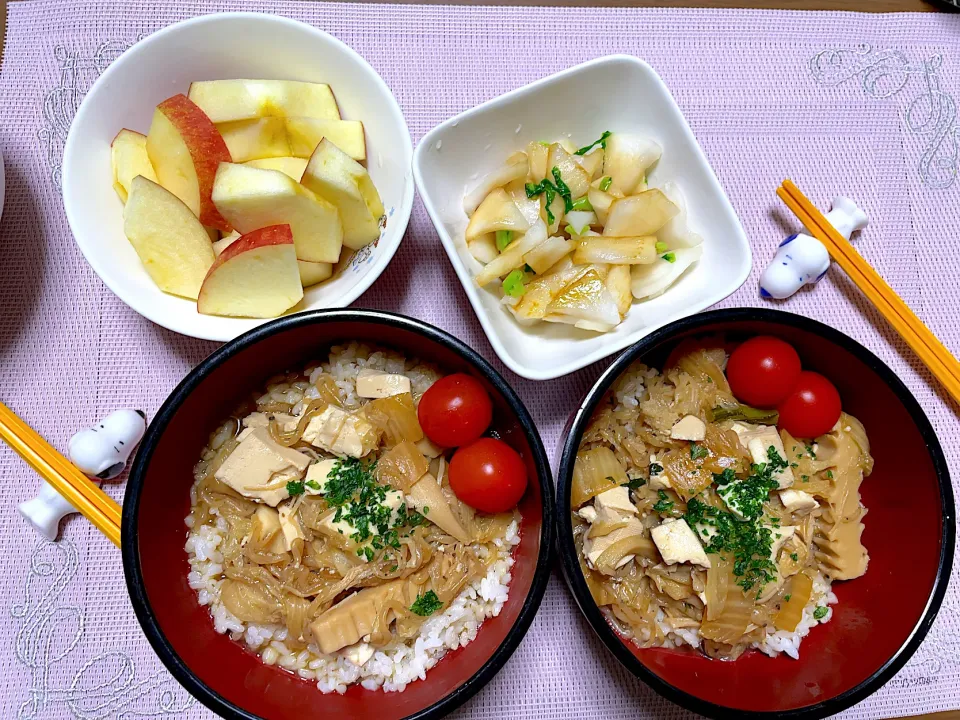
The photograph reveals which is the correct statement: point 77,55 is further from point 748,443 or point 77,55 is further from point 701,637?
point 701,637

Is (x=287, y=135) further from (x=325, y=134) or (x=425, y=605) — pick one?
(x=425, y=605)

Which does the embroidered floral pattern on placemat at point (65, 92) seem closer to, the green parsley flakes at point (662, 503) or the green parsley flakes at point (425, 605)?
the green parsley flakes at point (425, 605)

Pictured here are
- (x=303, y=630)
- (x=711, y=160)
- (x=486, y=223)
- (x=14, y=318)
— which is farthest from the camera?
(x=711, y=160)

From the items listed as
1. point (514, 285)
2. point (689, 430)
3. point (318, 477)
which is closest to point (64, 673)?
point (318, 477)

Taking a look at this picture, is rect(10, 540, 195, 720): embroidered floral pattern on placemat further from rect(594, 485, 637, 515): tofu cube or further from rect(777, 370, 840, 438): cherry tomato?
rect(777, 370, 840, 438): cherry tomato

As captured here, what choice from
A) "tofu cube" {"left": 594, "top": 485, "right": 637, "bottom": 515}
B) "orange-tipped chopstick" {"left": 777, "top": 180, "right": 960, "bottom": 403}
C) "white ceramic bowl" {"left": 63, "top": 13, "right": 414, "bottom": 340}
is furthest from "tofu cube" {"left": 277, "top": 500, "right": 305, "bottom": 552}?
"orange-tipped chopstick" {"left": 777, "top": 180, "right": 960, "bottom": 403}

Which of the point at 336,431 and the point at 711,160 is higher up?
the point at 711,160

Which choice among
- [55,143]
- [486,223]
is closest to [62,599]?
[55,143]

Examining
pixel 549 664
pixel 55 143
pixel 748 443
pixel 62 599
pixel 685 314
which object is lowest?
pixel 549 664
